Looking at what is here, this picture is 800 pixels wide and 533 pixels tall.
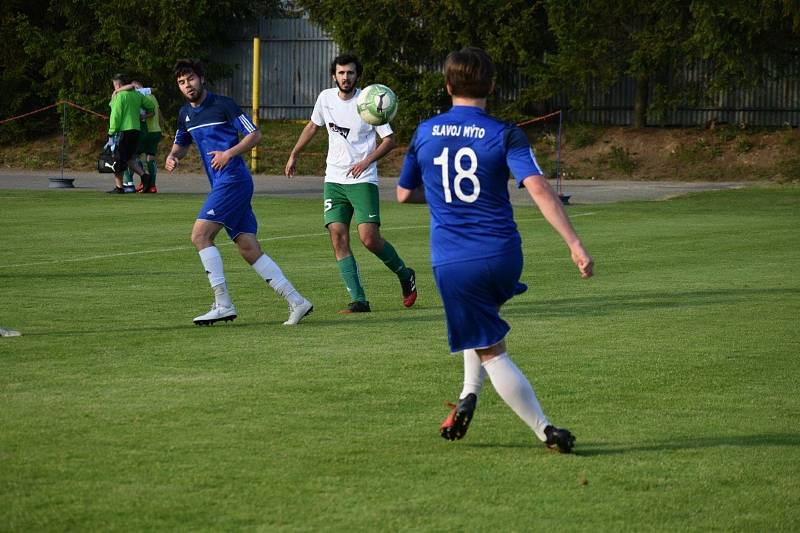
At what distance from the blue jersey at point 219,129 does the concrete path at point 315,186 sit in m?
15.2

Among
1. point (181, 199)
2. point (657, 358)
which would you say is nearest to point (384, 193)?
point (181, 199)

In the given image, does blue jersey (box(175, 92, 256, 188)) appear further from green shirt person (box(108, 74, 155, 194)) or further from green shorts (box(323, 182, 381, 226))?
green shirt person (box(108, 74, 155, 194))

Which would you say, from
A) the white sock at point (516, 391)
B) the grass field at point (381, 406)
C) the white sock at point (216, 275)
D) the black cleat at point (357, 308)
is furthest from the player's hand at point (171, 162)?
the white sock at point (516, 391)

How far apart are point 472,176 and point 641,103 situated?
29059 millimetres

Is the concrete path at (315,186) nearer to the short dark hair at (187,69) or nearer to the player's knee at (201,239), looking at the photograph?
the player's knee at (201,239)

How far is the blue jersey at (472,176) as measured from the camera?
5969 millimetres

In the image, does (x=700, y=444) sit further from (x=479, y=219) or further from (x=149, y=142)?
(x=149, y=142)

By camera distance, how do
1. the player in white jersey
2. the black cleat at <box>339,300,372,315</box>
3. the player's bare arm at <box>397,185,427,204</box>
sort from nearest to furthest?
1. the player's bare arm at <box>397,185,427,204</box>
2. the black cleat at <box>339,300,372,315</box>
3. the player in white jersey

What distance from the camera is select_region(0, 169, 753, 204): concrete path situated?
26.7 m

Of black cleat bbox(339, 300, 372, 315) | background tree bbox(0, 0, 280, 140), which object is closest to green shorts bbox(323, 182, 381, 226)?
black cleat bbox(339, 300, 372, 315)

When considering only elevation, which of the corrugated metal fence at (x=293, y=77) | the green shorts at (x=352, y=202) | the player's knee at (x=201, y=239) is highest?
the corrugated metal fence at (x=293, y=77)

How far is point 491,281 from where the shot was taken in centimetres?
601

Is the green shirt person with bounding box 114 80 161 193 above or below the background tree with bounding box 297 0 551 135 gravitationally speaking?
below

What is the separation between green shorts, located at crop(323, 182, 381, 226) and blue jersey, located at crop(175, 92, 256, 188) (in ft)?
3.58
